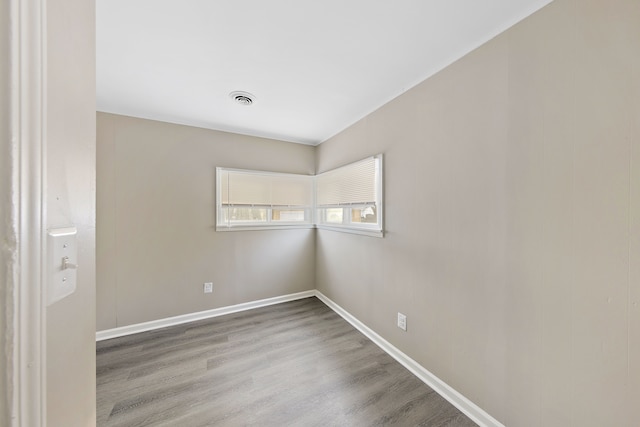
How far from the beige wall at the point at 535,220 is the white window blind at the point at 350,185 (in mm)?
474

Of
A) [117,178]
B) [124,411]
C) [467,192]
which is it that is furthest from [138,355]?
[467,192]

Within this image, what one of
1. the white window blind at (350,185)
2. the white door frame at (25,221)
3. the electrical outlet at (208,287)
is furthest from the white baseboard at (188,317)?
the white door frame at (25,221)

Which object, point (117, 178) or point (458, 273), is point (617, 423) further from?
point (117, 178)

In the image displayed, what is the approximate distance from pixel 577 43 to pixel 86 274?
6.65 ft

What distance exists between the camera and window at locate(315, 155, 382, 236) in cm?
223

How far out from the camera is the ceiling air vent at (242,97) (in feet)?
6.56

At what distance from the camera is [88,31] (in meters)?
0.58

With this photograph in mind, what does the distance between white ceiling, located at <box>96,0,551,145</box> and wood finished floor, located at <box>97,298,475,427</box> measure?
2.24m

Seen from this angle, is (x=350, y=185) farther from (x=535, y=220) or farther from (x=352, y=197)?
(x=535, y=220)

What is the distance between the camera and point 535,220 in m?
1.17

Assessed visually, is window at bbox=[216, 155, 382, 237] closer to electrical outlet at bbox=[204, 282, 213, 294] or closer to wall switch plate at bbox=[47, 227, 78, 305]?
electrical outlet at bbox=[204, 282, 213, 294]

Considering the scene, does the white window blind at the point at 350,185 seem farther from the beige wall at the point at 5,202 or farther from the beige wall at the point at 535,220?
the beige wall at the point at 5,202

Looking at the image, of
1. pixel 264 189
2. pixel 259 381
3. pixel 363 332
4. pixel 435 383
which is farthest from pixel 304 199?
pixel 435 383

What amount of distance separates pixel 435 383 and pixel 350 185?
6.08 ft
